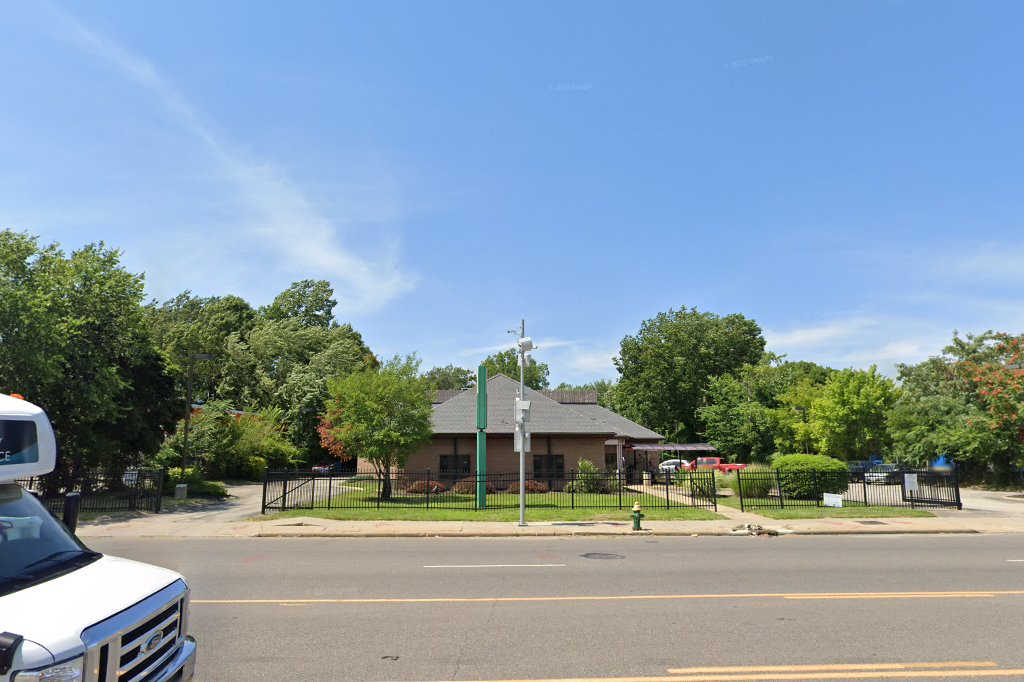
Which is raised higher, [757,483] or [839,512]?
[757,483]

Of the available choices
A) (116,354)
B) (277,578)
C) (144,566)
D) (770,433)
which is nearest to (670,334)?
(770,433)

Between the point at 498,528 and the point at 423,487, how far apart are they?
12.5 m

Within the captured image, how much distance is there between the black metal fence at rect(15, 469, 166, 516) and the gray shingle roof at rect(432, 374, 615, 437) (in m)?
13.8

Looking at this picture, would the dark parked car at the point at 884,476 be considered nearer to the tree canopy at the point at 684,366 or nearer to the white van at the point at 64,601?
the tree canopy at the point at 684,366

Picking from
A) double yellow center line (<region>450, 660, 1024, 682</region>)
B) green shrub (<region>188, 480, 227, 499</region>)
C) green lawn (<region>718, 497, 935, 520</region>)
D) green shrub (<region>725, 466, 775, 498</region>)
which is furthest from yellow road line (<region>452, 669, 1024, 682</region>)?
green shrub (<region>188, 480, 227, 499</region>)

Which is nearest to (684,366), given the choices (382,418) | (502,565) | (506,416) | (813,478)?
(506,416)

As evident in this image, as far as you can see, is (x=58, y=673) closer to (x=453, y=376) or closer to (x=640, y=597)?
(x=640, y=597)

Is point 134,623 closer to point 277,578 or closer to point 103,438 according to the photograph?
point 277,578

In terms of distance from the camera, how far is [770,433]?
53062 millimetres

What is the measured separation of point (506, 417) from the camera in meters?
35.7

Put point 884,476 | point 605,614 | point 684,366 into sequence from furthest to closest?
point 684,366, point 884,476, point 605,614

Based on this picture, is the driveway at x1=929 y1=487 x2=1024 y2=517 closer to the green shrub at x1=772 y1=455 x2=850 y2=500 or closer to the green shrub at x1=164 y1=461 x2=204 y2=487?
the green shrub at x1=772 y1=455 x2=850 y2=500

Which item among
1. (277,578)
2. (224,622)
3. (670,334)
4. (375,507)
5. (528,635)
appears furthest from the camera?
(670,334)

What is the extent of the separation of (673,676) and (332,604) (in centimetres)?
506
